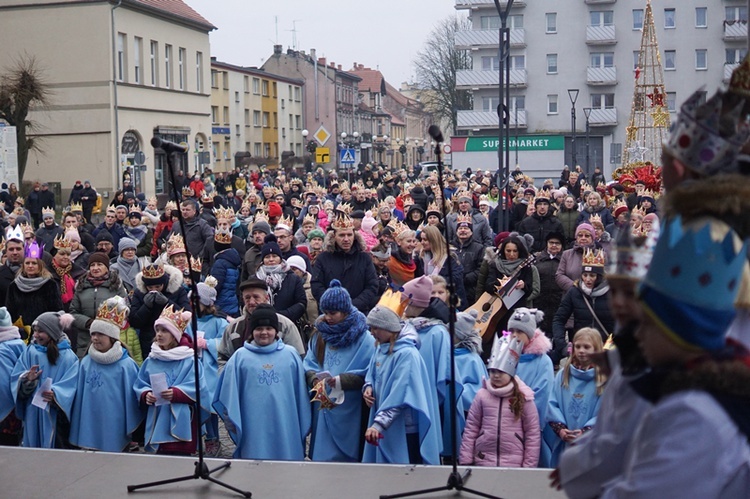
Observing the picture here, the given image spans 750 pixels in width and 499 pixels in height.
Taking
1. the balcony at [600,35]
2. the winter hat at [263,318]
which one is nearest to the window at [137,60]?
the balcony at [600,35]

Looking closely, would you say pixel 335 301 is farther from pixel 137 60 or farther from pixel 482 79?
pixel 482 79

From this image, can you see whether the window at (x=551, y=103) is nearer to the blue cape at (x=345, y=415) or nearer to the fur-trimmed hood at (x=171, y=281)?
the fur-trimmed hood at (x=171, y=281)

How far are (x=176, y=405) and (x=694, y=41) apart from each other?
6863cm

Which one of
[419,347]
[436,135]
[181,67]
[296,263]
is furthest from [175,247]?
[181,67]

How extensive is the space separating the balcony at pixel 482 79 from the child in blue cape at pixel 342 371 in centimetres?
6511

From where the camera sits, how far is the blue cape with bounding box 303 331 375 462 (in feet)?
24.1

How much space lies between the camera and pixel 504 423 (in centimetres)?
688

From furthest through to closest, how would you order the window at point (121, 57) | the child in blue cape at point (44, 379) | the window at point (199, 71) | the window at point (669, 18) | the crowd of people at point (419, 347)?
1. the window at point (669, 18)
2. the window at point (199, 71)
3. the window at point (121, 57)
4. the child in blue cape at point (44, 379)
5. the crowd of people at point (419, 347)

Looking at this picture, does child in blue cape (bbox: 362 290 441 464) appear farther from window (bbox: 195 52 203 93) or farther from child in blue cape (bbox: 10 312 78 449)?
window (bbox: 195 52 203 93)

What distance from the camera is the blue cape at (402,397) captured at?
22.5 ft

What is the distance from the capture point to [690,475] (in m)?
2.26

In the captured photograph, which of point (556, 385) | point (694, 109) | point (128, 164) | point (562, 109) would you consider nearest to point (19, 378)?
point (556, 385)

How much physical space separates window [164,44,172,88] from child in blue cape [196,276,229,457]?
137 ft

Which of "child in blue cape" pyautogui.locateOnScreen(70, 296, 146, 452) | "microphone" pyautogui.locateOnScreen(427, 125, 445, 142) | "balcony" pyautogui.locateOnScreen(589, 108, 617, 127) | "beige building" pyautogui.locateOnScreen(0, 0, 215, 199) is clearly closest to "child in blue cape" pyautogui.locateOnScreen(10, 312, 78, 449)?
"child in blue cape" pyautogui.locateOnScreen(70, 296, 146, 452)
